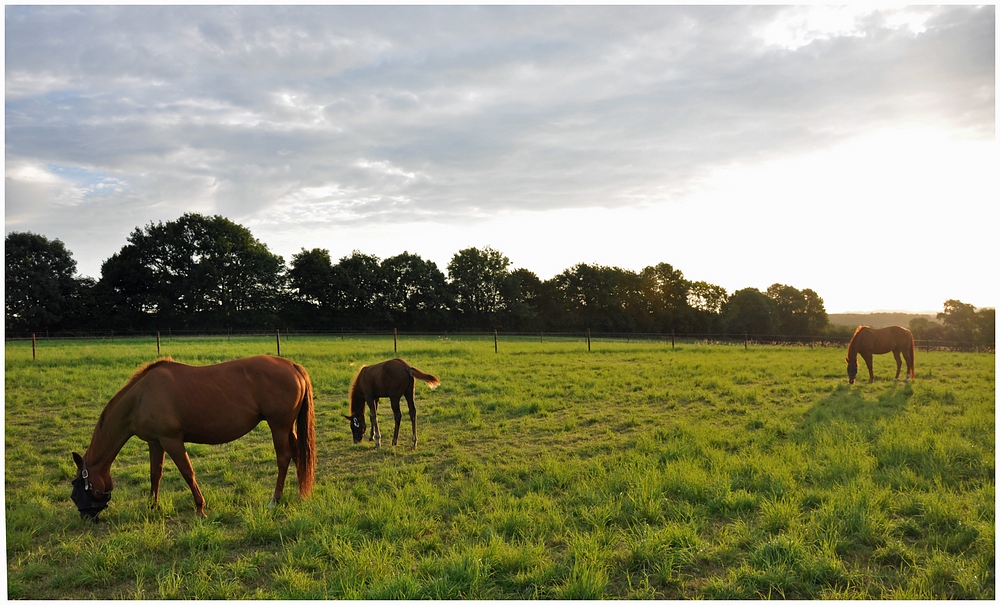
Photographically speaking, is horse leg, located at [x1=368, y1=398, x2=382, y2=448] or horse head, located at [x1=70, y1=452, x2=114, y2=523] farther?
horse leg, located at [x1=368, y1=398, x2=382, y2=448]

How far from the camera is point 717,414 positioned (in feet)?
33.3

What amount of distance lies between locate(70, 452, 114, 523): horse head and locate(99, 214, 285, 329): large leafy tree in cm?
4281

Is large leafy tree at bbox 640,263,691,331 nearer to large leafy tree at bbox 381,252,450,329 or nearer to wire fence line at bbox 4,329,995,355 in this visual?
wire fence line at bbox 4,329,995,355

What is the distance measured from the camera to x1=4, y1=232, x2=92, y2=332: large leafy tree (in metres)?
31.4

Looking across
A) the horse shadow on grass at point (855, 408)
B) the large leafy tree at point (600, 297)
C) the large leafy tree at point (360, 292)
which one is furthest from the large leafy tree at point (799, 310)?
the horse shadow on grass at point (855, 408)

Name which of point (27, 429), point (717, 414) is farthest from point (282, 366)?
point (717, 414)

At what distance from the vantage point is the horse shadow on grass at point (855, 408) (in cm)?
873

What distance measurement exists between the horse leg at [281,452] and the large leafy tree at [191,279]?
43184mm

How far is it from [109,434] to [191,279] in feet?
147

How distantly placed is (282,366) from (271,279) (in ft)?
157

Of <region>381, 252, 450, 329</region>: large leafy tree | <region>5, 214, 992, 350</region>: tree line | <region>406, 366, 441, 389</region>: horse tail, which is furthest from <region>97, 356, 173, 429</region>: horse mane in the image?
<region>381, 252, 450, 329</region>: large leafy tree

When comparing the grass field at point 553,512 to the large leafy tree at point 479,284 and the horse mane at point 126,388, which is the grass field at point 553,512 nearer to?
the horse mane at point 126,388

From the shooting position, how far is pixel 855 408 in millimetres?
10227

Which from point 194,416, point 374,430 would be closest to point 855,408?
point 374,430
